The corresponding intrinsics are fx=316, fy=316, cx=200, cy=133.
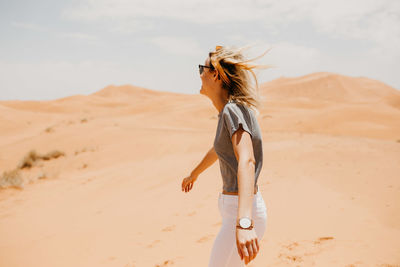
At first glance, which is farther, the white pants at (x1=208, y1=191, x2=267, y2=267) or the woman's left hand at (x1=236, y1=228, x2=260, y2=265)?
the white pants at (x1=208, y1=191, x2=267, y2=267)

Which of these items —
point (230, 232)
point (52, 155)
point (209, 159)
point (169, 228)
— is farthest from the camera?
point (52, 155)

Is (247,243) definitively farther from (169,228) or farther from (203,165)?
(169,228)

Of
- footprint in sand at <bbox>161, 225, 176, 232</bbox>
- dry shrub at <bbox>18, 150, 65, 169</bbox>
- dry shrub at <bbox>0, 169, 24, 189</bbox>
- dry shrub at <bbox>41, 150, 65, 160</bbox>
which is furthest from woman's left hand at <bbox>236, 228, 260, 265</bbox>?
dry shrub at <bbox>41, 150, 65, 160</bbox>

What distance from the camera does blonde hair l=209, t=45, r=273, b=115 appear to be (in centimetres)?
174

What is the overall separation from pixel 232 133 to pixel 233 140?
1.4 inches

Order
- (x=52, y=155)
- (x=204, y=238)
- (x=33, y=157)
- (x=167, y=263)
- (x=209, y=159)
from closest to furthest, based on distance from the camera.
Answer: (x=209, y=159) < (x=167, y=263) < (x=204, y=238) < (x=33, y=157) < (x=52, y=155)

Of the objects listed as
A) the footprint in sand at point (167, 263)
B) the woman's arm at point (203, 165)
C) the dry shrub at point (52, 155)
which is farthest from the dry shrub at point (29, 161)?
the woman's arm at point (203, 165)

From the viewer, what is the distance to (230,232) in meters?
1.67

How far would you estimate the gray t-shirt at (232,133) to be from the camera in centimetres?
159

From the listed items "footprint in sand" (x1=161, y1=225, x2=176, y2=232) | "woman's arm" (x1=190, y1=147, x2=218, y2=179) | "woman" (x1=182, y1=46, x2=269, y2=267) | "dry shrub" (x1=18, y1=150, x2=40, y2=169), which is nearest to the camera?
"woman" (x1=182, y1=46, x2=269, y2=267)

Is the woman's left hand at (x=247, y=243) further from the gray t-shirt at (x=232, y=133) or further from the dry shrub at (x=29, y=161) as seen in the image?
the dry shrub at (x=29, y=161)

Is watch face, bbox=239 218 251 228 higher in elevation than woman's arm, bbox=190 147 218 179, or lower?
lower

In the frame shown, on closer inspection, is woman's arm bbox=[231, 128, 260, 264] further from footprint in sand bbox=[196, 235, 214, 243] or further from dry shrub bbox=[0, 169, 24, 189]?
dry shrub bbox=[0, 169, 24, 189]

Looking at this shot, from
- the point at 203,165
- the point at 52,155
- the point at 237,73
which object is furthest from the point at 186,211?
the point at 52,155
